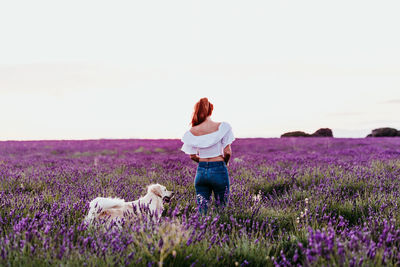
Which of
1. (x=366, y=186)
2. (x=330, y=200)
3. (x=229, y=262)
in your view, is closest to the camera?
(x=229, y=262)

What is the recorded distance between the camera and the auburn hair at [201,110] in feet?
13.6

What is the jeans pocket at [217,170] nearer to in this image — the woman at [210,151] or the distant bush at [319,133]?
the woman at [210,151]

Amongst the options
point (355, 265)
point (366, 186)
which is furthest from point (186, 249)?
point (366, 186)

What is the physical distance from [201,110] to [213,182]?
956 millimetres

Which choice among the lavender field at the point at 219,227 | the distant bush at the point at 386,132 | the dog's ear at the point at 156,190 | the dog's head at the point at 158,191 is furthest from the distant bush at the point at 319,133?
the dog's ear at the point at 156,190

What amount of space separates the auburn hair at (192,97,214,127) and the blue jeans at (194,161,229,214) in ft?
1.90

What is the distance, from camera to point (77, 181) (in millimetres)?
6078

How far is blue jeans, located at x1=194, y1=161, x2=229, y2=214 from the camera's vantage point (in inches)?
157

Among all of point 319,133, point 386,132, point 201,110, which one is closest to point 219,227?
point 201,110

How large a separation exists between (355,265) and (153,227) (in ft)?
4.67

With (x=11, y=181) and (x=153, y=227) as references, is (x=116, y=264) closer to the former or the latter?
(x=153, y=227)

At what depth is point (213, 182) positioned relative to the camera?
3.99 meters

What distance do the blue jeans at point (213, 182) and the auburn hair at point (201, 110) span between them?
22.9 inches

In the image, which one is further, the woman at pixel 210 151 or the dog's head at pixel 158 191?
the woman at pixel 210 151
